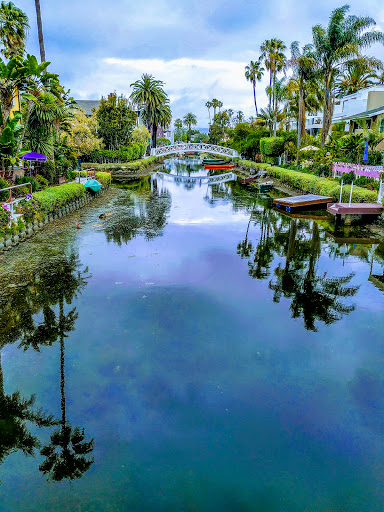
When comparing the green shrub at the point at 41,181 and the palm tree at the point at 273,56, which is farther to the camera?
the palm tree at the point at 273,56

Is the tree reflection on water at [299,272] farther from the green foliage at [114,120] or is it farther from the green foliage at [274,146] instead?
the green foliage at [114,120]

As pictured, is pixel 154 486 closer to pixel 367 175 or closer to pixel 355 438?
pixel 355 438

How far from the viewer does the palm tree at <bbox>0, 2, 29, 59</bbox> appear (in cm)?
2606

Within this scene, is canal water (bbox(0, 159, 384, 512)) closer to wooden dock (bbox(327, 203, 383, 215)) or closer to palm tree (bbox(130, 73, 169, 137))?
wooden dock (bbox(327, 203, 383, 215))

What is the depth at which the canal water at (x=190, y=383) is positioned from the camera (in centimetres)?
514

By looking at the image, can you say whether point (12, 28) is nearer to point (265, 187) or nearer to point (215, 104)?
point (265, 187)

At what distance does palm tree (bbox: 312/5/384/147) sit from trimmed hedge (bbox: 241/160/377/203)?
6133 millimetres

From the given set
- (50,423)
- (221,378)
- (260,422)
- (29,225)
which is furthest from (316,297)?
(29,225)

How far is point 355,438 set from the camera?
589 centimetres

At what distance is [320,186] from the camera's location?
28094 mm

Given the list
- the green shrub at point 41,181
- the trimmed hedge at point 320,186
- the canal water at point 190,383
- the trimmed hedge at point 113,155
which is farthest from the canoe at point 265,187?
the trimmed hedge at point 113,155

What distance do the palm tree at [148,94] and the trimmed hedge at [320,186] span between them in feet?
114

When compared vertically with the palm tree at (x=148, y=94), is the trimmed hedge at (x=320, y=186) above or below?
below

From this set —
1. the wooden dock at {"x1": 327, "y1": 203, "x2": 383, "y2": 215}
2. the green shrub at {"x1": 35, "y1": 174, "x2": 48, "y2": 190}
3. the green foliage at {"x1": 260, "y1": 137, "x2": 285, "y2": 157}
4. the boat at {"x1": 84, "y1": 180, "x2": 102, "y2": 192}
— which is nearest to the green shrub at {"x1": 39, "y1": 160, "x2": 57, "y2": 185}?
the boat at {"x1": 84, "y1": 180, "x2": 102, "y2": 192}
